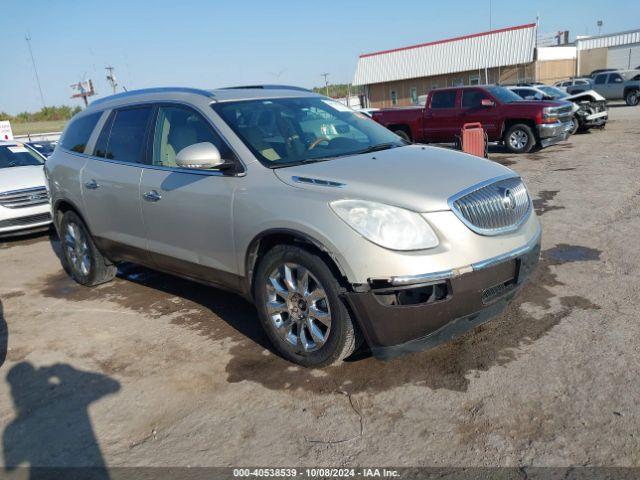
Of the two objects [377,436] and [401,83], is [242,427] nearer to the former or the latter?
[377,436]

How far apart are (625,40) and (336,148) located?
56954 millimetres

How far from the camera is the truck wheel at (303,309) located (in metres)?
3.38

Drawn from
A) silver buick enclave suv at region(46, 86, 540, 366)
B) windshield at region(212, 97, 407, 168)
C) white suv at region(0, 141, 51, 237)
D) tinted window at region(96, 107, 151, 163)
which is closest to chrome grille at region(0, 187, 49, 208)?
white suv at region(0, 141, 51, 237)

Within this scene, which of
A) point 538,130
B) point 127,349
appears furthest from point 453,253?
point 538,130

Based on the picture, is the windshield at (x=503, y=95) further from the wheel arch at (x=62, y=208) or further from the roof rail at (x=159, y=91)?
the wheel arch at (x=62, y=208)

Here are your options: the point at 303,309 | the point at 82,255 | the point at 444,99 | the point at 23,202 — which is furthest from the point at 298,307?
the point at 444,99

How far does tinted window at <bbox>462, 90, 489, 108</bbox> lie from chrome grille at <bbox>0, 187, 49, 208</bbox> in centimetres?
1068

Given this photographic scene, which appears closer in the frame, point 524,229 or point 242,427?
point 242,427

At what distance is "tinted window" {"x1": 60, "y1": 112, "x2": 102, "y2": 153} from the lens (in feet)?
18.2

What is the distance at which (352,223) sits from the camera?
10.6 feet

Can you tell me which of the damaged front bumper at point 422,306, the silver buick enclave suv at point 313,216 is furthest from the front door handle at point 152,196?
the damaged front bumper at point 422,306

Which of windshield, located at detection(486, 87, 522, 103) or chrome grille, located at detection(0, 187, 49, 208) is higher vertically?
windshield, located at detection(486, 87, 522, 103)

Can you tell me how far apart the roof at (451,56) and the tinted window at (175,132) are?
123 ft

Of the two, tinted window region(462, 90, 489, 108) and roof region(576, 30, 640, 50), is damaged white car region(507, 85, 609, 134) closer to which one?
tinted window region(462, 90, 489, 108)
